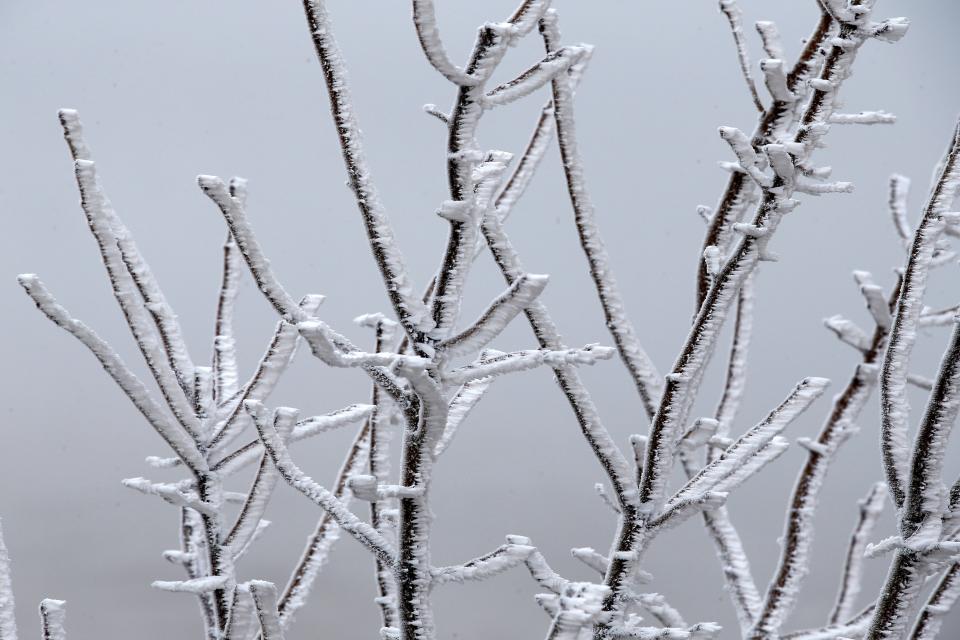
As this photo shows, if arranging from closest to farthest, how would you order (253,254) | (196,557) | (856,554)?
(253,254)
(196,557)
(856,554)

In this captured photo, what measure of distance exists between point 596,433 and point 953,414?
437mm

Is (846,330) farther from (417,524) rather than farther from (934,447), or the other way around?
(417,524)

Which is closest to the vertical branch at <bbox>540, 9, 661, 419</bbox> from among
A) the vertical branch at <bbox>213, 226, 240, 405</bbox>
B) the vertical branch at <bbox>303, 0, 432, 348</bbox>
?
the vertical branch at <bbox>303, 0, 432, 348</bbox>

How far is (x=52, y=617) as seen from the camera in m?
1.28

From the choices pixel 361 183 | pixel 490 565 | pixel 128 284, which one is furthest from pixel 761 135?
pixel 128 284

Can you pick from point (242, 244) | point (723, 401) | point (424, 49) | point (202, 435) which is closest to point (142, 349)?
point (202, 435)

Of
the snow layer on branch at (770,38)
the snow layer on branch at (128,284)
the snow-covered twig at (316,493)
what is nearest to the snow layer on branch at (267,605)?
the snow-covered twig at (316,493)

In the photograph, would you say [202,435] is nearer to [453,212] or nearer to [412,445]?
[412,445]

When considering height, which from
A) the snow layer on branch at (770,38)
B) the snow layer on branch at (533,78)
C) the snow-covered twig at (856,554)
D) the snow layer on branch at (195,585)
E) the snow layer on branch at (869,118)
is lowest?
the snow-covered twig at (856,554)

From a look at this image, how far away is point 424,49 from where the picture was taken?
0.90 meters

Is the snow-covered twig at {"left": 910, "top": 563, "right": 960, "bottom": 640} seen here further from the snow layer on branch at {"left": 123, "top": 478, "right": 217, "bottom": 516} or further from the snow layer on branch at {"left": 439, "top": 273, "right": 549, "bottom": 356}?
the snow layer on branch at {"left": 123, "top": 478, "right": 217, "bottom": 516}

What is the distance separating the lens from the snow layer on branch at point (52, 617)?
1.28m

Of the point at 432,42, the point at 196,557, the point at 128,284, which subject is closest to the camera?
the point at 432,42

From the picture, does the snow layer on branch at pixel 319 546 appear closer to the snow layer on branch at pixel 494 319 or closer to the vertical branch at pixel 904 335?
the snow layer on branch at pixel 494 319
